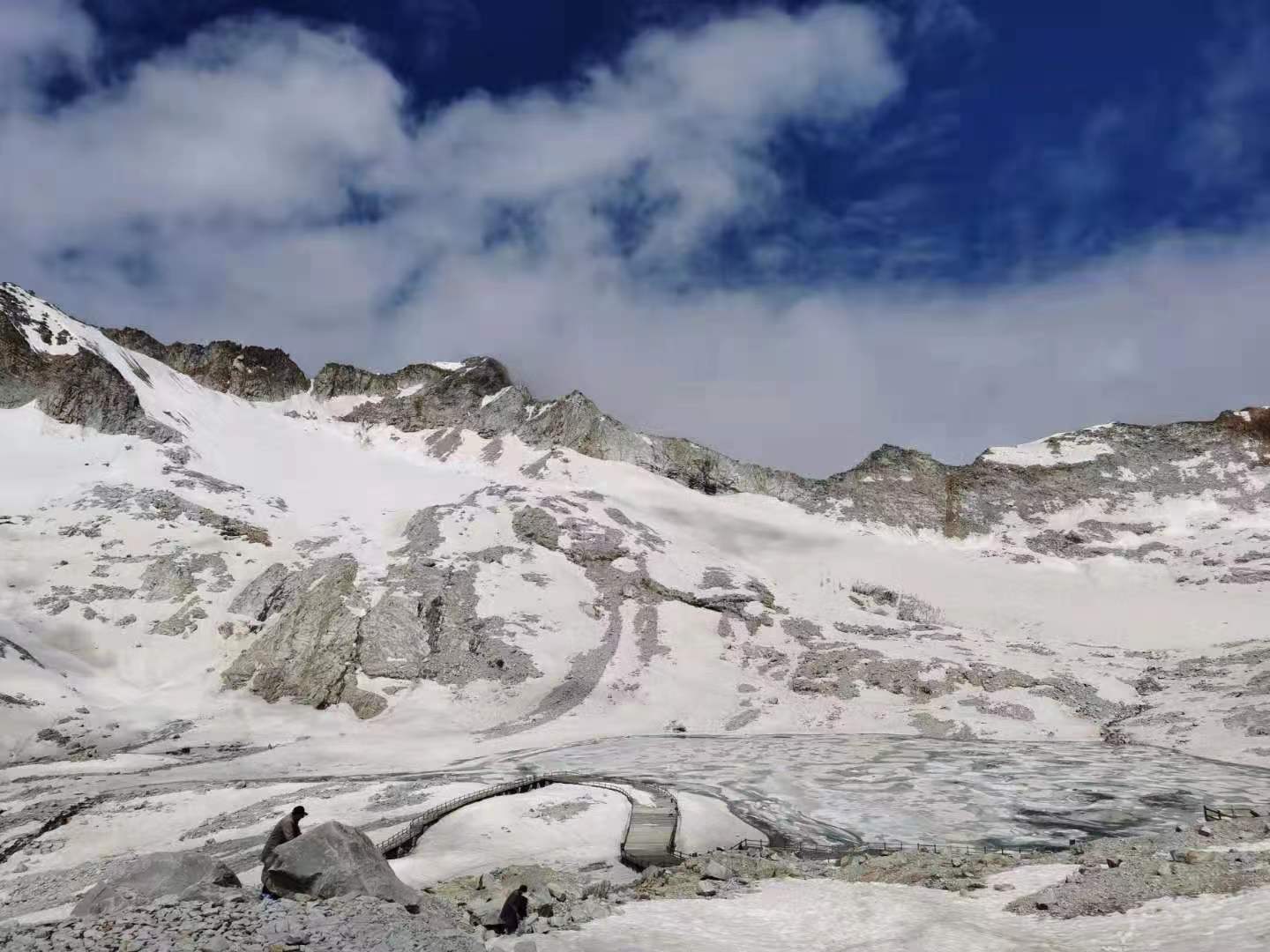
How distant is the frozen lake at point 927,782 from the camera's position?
111ft

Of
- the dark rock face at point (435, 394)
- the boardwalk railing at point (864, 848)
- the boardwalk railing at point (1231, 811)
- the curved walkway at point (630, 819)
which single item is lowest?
the boardwalk railing at point (864, 848)

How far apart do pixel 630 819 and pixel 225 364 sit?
12381 centimetres

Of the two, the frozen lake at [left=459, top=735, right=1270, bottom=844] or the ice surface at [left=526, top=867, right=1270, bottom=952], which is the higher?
the ice surface at [left=526, top=867, right=1270, bottom=952]

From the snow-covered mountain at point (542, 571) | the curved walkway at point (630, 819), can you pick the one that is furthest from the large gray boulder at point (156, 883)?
the snow-covered mountain at point (542, 571)

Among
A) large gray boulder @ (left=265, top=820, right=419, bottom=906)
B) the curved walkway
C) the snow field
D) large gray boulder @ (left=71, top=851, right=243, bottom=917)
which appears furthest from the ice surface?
the snow field

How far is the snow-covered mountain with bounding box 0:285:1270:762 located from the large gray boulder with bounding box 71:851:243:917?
120 ft

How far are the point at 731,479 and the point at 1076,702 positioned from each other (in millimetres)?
68501

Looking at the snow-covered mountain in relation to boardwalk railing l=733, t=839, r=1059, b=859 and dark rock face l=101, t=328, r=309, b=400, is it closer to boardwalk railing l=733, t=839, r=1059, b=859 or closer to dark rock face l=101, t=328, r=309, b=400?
dark rock face l=101, t=328, r=309, b=400

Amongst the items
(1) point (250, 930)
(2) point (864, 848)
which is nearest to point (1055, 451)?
(2) point (864, 848)

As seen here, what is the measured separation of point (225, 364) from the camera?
133375mm

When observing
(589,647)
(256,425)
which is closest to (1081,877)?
(589,647)

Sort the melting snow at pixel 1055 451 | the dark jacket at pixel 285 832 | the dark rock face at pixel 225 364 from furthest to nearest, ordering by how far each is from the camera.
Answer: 1. the dark rock face at pixel 225 364
2. the melting snow at pixel 1055 451
3. the dark jacket at pixel 285 832

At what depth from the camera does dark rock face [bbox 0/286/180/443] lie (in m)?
96.6

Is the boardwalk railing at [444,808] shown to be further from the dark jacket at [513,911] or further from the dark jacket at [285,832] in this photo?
the dark jacket at [513,911]
